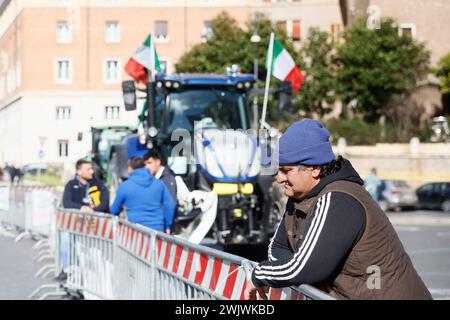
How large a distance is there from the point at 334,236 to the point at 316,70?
2234 inches

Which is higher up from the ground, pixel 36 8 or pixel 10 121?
pixel 36 8

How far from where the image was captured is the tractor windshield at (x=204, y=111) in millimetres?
16484

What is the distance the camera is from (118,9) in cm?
3772

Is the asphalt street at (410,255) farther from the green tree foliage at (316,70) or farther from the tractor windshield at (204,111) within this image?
the green tree foliage at (316,70)

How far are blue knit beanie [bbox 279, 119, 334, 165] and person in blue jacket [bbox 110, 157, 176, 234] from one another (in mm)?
7118

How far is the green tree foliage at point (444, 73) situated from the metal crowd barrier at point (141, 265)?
24799mm

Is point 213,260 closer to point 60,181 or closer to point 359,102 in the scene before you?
point 60,181

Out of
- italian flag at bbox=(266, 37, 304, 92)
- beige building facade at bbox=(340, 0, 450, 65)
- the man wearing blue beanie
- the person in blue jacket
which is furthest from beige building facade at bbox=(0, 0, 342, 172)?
the man wearing blue beanie

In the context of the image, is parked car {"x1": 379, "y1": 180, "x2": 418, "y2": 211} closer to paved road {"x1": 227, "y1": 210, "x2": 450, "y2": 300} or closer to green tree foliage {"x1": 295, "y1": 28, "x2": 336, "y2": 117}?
paved road {"x1": 227, "y1": 210, "x2": 450, "y2": 300}

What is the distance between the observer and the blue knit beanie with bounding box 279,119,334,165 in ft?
14.4

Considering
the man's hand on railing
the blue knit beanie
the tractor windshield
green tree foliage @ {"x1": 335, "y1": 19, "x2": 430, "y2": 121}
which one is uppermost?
green tree foliage @ {"x1": 335, "y1": 19, "x2": 430, "y2": 121}

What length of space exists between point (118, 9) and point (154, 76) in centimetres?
2128

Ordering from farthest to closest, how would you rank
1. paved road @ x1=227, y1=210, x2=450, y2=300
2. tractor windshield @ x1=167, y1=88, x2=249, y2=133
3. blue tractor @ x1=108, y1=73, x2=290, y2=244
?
tractor windshield @ x1=167, y1=88, x2=249, y2=133 → blue tractor @ x1=108, y1=73, x2=290, y2=244 → paved road @ x1=227, y1=210, x2=450, y2=300
